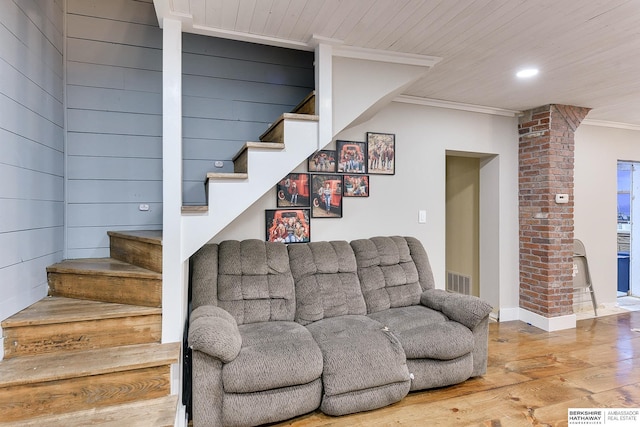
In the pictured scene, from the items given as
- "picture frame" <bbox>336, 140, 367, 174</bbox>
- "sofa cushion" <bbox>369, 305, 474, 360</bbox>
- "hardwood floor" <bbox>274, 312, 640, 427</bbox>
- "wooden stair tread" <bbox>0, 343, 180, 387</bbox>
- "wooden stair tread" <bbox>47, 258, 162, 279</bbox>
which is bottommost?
"hardwood floor" <bbox>274, 312, 640, 427</bbox>

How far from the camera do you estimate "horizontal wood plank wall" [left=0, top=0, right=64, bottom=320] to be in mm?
1716

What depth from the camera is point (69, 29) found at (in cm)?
253

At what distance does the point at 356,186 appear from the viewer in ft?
10.9

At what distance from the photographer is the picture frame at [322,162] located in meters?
3.14

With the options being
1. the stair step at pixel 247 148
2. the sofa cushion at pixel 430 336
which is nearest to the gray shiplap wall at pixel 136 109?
the stair step at pixel 247 148

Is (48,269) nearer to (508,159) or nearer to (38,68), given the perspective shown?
(38,68)

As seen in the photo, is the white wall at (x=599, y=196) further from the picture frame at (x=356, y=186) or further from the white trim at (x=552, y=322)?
the picture frame at (x=356, y=186)

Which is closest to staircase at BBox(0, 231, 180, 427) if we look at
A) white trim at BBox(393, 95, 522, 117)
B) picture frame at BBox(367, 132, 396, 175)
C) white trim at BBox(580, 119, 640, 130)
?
picture frame at BBox(367, 132, 396, 175)

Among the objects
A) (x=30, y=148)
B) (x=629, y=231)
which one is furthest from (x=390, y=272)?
(x=629, y=231)

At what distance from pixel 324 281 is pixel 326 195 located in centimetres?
83

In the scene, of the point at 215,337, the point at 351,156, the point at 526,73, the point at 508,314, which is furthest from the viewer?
the point at 508,314

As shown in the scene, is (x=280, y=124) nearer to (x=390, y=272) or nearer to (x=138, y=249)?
(x=138, y=249)

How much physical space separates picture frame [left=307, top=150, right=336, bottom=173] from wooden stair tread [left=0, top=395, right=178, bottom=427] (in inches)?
82.0

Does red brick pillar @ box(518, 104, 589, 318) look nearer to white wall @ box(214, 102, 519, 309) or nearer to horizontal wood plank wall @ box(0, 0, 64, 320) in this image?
white wall @ box(214, 102, 519, 309)
